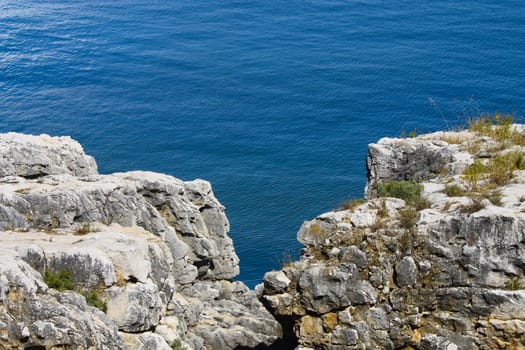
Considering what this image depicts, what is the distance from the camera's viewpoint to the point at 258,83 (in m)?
105

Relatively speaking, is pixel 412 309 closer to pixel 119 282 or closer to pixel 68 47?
pixel 119 282

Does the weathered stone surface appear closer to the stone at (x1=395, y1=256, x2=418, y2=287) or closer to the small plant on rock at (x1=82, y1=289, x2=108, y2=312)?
the small plant on rock at (x1=82, y1=289, x2=108, y2=312)

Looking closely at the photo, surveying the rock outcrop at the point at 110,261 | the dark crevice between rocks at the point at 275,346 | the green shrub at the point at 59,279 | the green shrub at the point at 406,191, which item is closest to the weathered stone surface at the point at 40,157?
the rock outcrop at the point at 110,261

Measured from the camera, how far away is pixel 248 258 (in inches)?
2640

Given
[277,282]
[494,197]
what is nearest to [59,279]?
[277,282]

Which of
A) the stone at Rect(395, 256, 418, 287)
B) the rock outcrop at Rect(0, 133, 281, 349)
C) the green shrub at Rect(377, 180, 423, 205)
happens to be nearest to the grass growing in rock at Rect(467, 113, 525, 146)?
the green shrub at Rect(377, 180, 423, 205)

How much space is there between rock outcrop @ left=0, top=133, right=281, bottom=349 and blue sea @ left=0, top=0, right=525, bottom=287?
25948 millimetres

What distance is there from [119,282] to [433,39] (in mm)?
91073

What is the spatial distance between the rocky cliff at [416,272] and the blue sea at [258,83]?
41217 mm

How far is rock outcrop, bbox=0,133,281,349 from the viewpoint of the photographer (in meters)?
23.2

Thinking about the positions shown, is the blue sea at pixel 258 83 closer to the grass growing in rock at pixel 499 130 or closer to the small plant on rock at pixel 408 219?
the grass growing in rock at pixel 499 130

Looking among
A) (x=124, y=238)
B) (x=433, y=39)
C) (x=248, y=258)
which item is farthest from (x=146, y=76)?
(x=124, y=238)

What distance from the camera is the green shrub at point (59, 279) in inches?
1011

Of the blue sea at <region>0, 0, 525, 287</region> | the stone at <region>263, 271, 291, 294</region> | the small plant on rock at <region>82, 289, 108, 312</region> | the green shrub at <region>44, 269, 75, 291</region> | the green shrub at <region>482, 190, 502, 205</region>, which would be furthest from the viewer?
the blue sea at <region>0, 0, 525, 287</region>
